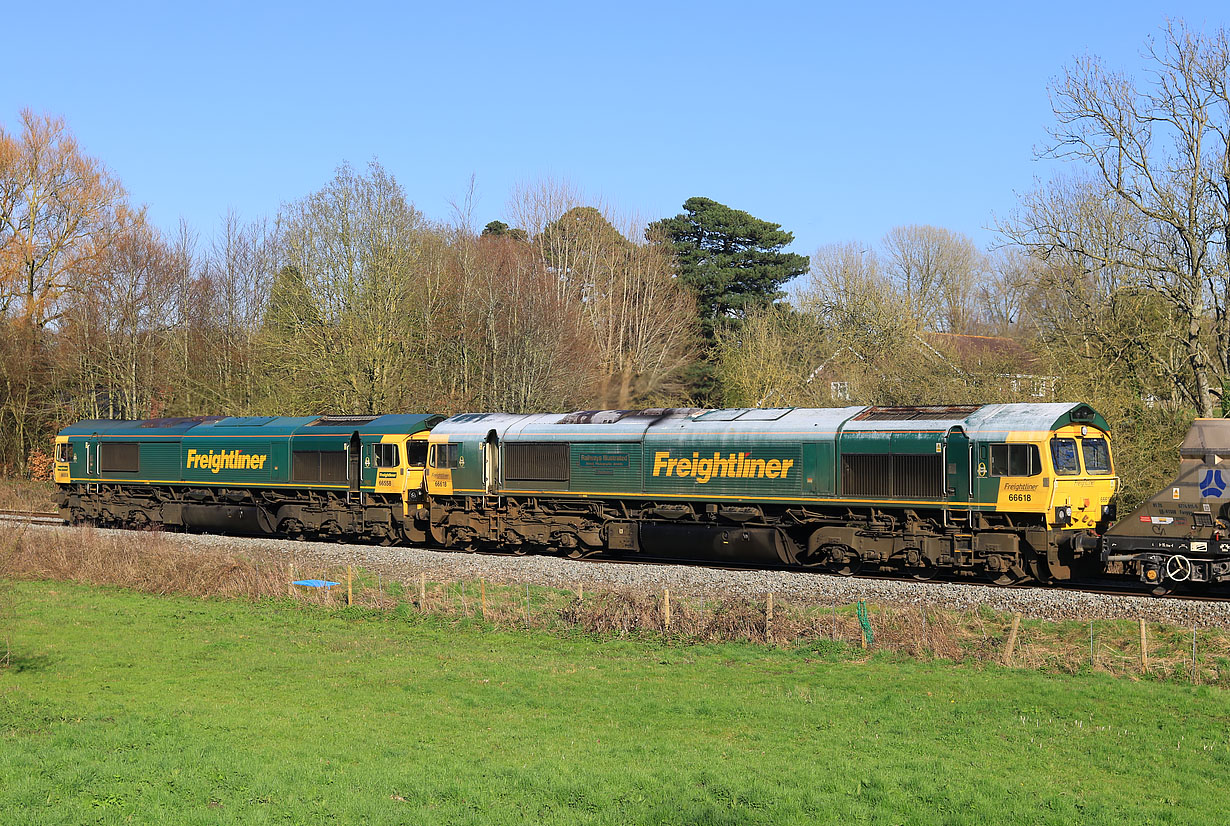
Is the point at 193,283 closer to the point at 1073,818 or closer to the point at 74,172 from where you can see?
the point at 74,172

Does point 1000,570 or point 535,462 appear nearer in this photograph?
point 1000,570

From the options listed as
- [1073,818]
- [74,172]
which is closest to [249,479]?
[1073,818]

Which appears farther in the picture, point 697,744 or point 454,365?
point 454,365

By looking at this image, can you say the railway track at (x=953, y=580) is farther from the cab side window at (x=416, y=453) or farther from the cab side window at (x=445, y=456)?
the cab side window at (x=416, y=453)

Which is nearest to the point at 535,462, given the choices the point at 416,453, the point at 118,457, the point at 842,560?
the point at 416,453

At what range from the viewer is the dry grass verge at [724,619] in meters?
16.4

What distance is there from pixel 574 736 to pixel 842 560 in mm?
12508

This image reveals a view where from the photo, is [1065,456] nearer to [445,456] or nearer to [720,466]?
[720,466]

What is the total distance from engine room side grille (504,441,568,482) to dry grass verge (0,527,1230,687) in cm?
527

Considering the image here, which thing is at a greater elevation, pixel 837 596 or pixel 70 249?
pixel 70 249

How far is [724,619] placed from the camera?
18969 mm

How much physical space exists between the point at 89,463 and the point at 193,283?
2200 centimetres

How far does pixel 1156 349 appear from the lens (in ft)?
113

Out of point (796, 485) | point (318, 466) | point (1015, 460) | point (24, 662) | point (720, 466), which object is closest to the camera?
point (24, 662)
